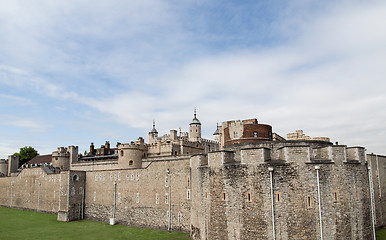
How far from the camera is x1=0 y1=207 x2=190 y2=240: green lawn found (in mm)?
33281

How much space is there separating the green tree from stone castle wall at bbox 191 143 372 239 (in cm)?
8624

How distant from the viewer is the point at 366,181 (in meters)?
25.0

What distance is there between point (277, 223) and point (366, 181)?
367 inches

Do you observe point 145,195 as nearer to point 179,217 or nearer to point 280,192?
point 179,217

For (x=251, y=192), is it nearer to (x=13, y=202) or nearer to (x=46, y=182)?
(x=46, y=182)

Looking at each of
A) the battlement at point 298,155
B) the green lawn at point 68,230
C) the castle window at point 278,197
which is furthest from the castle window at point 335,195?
the green lawn at point 68,230

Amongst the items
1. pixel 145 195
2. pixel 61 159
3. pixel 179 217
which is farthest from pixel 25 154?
pixel 179 217

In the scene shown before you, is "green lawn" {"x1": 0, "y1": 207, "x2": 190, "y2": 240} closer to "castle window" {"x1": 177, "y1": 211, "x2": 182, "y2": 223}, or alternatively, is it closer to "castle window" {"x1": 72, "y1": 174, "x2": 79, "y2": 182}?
"castle window" {"x1": 177, "y1": 211, "x2": 182, "y2": 223}

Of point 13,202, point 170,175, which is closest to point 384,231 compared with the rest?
point 170,175

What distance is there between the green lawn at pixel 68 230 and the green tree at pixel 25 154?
50.7m

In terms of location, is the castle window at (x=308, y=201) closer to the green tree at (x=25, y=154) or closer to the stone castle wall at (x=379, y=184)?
the stone castle wall at (x=379, y=184)

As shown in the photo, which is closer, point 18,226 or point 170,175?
point 170,175

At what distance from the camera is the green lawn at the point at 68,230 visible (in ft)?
109

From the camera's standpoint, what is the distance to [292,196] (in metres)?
22.1
